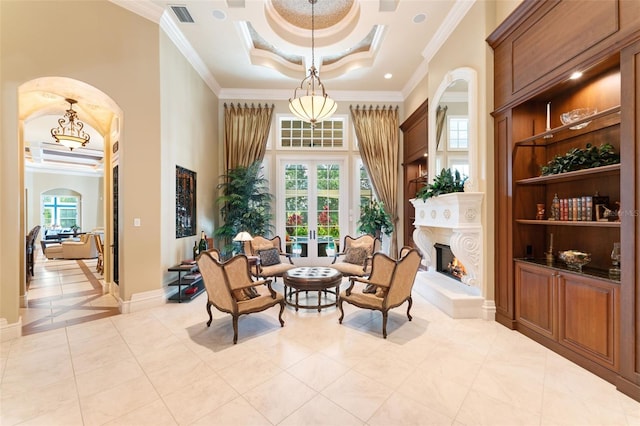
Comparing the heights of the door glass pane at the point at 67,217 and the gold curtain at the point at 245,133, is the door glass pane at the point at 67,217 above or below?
below

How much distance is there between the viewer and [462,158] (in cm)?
392


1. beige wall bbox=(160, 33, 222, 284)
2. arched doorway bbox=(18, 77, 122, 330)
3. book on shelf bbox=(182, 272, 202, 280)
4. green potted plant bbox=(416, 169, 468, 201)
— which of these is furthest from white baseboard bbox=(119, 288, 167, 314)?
green potted plant bbox=(416, 169, 468, 201)

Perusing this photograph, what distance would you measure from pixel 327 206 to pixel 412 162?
2.28m

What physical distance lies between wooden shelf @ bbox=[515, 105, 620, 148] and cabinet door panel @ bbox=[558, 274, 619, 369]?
57.1 inches

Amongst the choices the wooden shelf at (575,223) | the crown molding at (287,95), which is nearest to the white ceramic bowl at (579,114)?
the wooden shelf at (575,223)

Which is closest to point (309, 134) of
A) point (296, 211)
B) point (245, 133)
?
point (245, 133)

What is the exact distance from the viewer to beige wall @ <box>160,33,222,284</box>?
431 cm

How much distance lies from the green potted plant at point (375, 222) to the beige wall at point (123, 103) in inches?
153

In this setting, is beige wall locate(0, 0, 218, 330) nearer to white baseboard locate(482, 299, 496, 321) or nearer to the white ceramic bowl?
white baseboard locate(482, 299, 496, 321)

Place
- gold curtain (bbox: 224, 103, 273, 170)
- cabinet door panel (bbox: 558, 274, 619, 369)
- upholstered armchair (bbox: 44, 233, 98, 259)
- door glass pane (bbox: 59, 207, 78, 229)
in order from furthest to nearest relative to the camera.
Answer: door glass pane (bbox: 59, 207, 78, 229) < upholstered armchair (bbox: 44, 233, 98, 259) < gold curtain (bbox: 224, 103, 273, 170) < cabinet door panel (bbox: 558, 274, 619, 369)

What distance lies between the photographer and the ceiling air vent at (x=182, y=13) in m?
3.98

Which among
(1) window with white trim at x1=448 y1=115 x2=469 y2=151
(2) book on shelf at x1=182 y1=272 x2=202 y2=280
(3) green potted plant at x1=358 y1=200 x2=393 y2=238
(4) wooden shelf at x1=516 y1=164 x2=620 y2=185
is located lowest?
(2) book on shelf at x1=182 y1=272 x2=202 y2=280

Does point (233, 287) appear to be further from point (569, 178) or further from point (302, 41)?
point (302, 41)

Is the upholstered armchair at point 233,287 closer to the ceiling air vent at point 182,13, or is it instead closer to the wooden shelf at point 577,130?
the wooden shelf at point 577,130
